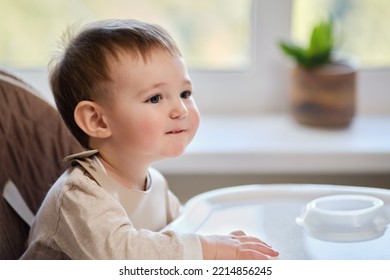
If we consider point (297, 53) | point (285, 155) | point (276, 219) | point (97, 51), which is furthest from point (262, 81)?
point (97, 51)

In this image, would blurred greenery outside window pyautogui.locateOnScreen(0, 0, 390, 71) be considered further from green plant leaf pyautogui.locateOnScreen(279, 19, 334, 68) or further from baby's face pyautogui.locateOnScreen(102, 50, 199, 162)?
baby's face pyautogui.locateOnScreen(102, 50, 199, 162)

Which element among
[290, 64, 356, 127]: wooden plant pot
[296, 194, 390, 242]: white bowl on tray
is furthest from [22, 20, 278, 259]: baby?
[290, 64, 356, 127]: wooden plant pot

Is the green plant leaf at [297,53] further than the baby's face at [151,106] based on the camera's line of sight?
Yes

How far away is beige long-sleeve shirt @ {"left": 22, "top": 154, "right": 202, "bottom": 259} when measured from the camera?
27.9 inches

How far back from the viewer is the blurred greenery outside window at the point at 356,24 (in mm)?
1546

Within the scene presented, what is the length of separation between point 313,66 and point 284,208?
58 cm

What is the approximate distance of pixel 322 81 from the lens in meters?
1.39

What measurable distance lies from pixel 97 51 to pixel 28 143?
0.82 feet

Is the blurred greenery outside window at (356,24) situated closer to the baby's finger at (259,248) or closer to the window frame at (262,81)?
the window frame at (262,81)

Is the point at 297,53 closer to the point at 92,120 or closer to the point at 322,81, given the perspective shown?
the point at 322,81

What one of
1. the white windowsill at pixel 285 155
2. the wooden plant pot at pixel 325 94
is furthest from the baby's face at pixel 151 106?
the wooden plant pot at pixel 325 94

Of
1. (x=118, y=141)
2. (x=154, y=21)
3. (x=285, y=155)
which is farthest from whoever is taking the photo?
(x=154, y=21)

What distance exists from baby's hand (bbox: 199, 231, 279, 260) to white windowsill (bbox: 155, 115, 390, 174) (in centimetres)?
58
